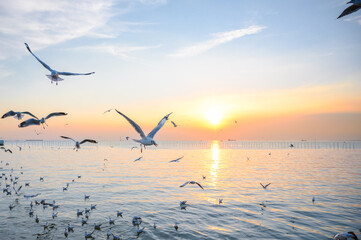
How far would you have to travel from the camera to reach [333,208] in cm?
2055

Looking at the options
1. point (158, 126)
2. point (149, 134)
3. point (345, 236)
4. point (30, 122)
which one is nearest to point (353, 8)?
point (345, 236)

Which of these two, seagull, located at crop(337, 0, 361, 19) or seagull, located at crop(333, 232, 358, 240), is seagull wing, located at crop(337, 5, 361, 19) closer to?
seagull, located at crop(337, 0, 361, 19)

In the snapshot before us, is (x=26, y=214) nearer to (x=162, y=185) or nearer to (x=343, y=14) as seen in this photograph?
(x=162, y=185)

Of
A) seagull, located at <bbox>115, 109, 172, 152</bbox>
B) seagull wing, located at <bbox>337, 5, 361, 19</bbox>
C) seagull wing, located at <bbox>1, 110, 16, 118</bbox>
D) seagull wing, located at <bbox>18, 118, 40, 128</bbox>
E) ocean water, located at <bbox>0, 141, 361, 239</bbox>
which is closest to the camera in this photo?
seagull wing, located at <bbox>337, 5, 361, 19</bbox>

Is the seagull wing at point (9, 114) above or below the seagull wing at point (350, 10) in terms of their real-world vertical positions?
below

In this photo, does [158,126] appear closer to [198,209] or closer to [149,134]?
[149,134]

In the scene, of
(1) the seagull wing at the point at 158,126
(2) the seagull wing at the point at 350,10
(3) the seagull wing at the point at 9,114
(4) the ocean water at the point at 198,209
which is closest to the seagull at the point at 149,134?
(1) the seagull wing at the point at 158,126

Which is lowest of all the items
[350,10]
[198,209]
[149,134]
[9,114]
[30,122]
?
[198,209]

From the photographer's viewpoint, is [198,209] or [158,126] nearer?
[158,126]

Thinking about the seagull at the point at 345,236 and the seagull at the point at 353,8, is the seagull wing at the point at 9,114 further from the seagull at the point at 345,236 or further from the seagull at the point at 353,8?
the seagull at the point at 345,236

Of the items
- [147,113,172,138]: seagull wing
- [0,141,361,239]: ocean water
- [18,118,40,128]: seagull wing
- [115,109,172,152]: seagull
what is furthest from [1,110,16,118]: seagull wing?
[147,113,172,138]: seagull wing

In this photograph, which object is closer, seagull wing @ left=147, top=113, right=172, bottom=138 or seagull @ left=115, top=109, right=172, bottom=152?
seagull @ left=115, top=109, right=172, bottom=152

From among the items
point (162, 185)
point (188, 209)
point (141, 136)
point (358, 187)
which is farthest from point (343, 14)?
point (358, 187)

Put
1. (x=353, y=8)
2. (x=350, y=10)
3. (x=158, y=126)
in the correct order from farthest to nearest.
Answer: (x=158, y=126), (x=350, y=10), (x=353, y=8)
